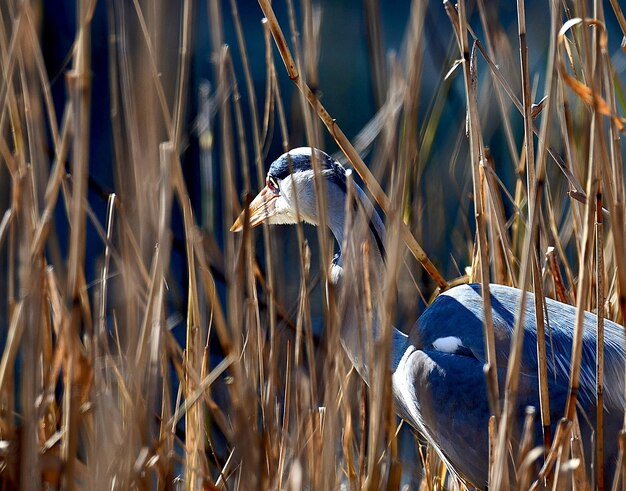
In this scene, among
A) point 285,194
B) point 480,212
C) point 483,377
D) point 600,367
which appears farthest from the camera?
point 285,194

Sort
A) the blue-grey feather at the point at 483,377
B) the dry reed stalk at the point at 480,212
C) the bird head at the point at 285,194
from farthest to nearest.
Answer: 1. the bird head at the point at 285,194
2. the blue-grey feather at the point at 483,377
3. the dry reed stalk at the point at 480,212

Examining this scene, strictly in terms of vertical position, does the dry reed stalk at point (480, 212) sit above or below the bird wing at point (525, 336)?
above

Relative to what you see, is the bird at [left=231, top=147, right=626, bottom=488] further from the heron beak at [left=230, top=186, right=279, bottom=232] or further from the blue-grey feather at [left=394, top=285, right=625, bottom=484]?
the heron beak at [left=230, top=186, right=279, bottom=232]

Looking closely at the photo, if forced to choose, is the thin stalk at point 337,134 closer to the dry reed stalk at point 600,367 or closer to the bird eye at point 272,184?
the dry reed stalk at point 600,367

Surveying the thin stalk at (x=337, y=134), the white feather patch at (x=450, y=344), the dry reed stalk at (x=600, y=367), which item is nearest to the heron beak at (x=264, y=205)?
the thin stalk at (x=337, y=134)

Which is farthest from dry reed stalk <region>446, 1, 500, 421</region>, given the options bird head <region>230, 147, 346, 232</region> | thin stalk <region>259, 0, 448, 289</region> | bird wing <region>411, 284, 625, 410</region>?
bird head <region>230, 147, 346, 232</region>

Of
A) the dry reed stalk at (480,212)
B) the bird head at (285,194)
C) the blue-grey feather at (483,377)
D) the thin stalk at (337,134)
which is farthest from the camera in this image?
the bird head at (285,194)

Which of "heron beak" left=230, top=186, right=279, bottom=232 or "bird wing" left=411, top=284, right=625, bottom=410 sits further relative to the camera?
"heron beak" left=230, top=186, right=279, bottom=232

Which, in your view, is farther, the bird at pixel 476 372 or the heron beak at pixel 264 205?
the heron beak at pixel 264 205

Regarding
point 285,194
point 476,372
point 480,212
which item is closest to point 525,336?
point 476,372

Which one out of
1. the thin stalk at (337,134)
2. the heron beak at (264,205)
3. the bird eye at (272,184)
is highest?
the thin stalk at (337,134)

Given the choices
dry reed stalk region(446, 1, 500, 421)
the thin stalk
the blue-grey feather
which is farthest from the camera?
the blue-grey feather

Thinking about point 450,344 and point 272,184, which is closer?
point 450,344

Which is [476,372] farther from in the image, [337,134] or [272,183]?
[272,183]
